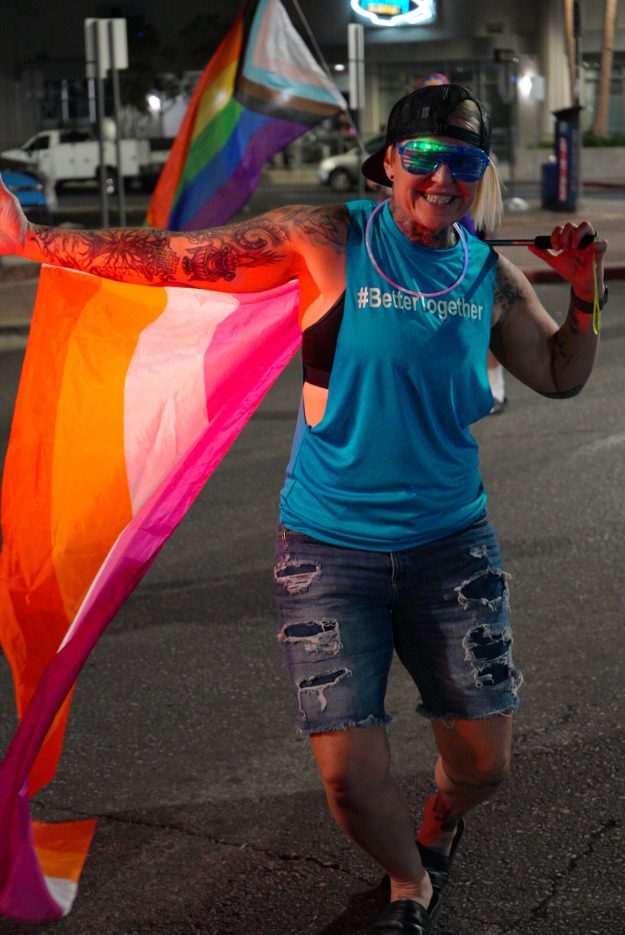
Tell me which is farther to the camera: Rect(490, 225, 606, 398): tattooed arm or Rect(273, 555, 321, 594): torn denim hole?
Rect(490, 225, 606, 398): tattooed arm

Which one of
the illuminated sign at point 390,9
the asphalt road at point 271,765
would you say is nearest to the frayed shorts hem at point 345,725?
the asphalt road at point 271,765

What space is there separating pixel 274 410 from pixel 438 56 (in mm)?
44094

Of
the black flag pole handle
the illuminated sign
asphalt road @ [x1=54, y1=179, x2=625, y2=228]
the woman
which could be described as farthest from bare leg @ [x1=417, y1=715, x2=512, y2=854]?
the illuminated sign

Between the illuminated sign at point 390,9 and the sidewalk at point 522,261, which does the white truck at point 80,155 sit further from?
the sidewalk at point 522,261

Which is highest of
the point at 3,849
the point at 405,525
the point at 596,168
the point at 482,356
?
the point at 482,356

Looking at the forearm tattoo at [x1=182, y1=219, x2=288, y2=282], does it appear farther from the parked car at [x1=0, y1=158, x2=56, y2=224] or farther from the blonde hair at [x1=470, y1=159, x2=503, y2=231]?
the parked car at [x1=0, y1=158, x2=56, y2=224]

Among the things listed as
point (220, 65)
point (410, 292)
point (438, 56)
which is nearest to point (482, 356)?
point (410, 292)

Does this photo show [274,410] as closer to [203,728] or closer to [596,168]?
[203,728]

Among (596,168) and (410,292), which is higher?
(410,292)

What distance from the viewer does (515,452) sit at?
8.18 m

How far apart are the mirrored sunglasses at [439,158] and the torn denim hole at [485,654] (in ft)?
3.29

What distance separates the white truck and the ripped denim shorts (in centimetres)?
3713

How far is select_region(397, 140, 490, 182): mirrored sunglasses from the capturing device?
3010 millimetres

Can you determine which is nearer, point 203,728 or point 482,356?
point 482,356
